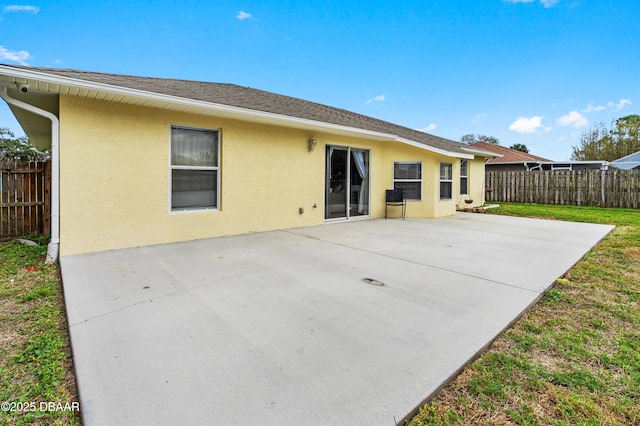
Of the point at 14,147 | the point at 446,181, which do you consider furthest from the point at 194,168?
the point at 14,147

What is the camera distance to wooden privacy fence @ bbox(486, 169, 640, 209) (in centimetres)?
1365

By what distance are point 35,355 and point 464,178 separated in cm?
1376

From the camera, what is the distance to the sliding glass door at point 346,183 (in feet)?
28.7

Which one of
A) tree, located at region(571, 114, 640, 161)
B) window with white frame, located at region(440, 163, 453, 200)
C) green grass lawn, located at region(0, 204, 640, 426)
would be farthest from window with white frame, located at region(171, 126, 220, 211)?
tree, located at region(571, 114, 640, 161)

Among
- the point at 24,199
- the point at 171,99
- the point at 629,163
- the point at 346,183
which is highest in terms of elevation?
the point at 629,163

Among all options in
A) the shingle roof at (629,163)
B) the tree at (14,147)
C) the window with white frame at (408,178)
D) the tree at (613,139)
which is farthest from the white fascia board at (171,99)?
the tree at (613,139)

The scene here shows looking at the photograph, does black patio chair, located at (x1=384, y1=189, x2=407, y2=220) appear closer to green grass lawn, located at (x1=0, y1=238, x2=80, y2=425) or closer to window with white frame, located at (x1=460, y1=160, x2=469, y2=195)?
window with white frame, located at (x1=460, y1=160, x2=469, y2=195)

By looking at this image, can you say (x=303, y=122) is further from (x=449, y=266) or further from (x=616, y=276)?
(x=616, y=276)

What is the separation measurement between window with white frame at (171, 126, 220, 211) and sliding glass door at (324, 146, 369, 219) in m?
3.17

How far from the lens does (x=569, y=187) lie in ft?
48.9

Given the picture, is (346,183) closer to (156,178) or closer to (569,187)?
(156,178)

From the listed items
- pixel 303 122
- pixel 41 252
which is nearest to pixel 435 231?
pixel 303 122

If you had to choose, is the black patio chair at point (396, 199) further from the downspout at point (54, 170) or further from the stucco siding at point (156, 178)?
the downspout at point (54, 170)

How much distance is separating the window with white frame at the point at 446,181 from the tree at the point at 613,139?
2191 cm
